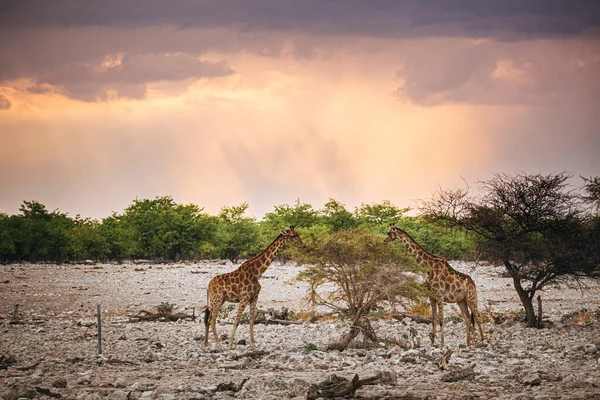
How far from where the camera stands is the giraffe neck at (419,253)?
70.1 feet

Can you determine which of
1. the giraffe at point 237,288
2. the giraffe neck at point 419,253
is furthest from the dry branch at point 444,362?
the giraffe at point 237,288

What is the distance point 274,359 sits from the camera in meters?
18.2

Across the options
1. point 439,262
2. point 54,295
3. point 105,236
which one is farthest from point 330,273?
point 105,236

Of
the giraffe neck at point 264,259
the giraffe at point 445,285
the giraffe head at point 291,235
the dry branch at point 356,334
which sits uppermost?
the giraffe head at point 291,235

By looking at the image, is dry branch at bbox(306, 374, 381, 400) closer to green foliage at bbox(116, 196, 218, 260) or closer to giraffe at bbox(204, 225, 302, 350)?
giraffe at bbox(204, 225, 302, 350)

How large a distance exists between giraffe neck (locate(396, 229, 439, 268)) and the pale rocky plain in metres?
2.05

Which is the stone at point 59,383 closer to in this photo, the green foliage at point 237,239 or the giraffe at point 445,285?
the giraffe at point 445,285

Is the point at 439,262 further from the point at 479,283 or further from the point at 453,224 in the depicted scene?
the point at 479,283

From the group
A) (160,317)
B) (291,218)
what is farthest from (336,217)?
(160,317)

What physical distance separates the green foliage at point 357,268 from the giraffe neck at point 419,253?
2.83ft

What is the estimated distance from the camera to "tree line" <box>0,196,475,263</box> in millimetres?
79562

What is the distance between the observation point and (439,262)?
21.3 m

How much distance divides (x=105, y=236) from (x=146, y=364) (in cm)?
7435

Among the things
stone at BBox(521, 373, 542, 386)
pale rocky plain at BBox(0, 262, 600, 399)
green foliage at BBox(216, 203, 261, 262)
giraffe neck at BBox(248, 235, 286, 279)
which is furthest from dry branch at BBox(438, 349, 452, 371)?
green foliage at BBox(216, 203, 261, 262)
